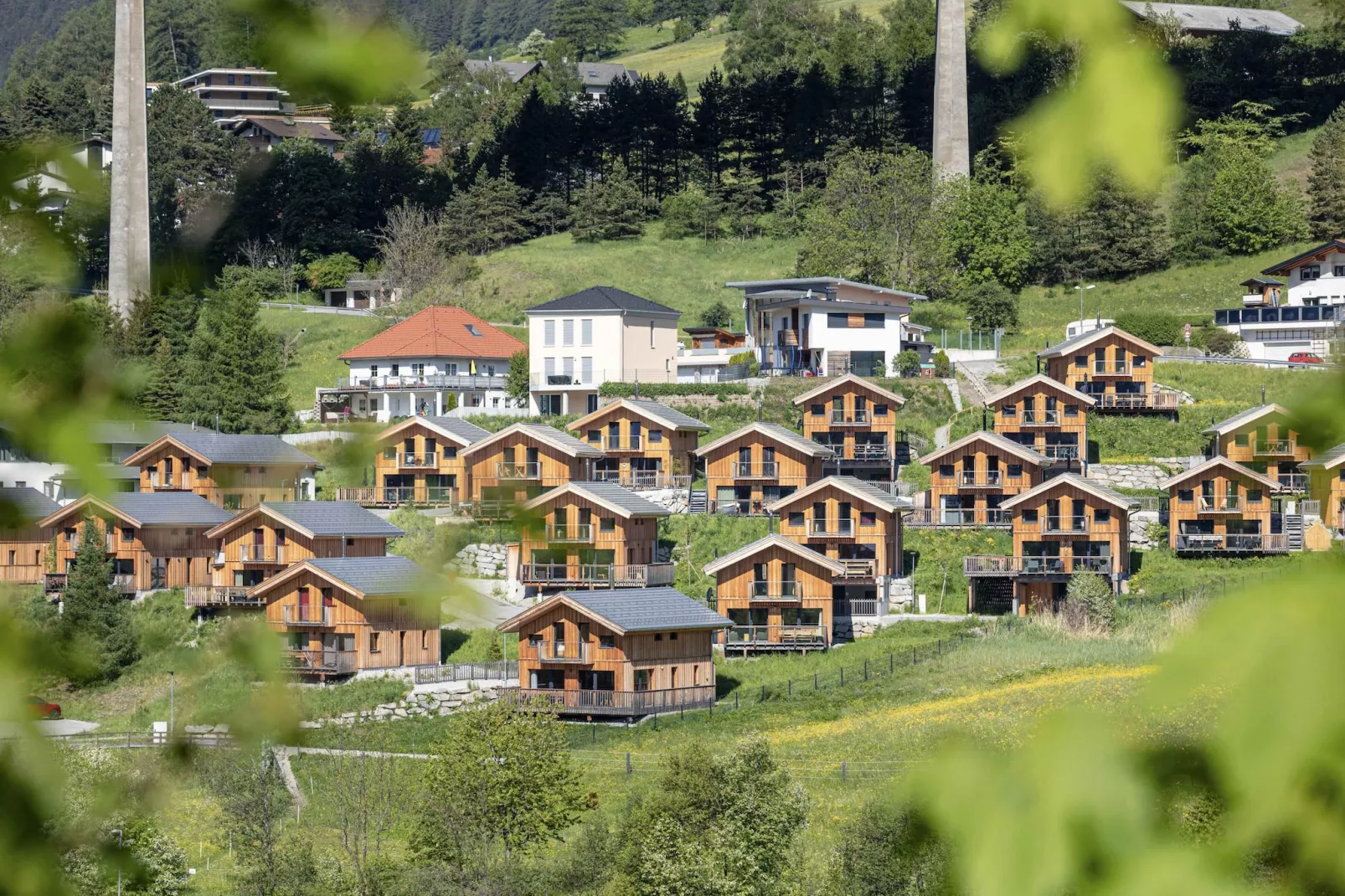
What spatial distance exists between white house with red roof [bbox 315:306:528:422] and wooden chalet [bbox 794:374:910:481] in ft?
38.6

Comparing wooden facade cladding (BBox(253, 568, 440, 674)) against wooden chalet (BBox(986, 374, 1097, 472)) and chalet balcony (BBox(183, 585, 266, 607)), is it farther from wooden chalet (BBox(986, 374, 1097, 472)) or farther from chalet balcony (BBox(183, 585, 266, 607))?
wooden chalet (BBox(986, 374, 1097, 472))

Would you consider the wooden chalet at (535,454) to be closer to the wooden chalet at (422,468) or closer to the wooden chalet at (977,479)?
the wooden chalet at (422,468)

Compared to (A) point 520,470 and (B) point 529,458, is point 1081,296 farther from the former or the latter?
(A) point 520,470

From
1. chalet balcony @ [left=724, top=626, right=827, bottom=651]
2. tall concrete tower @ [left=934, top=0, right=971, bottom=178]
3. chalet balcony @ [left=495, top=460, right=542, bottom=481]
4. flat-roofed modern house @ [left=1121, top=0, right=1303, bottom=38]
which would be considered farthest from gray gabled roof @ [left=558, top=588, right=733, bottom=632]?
flat-roofed modern house @ [left=1121, top=0, right=1303, bottom=38]

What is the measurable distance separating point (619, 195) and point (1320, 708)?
6942cm

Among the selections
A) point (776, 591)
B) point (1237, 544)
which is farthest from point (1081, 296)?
point (776, 591)

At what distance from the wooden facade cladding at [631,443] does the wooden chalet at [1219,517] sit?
1304 centimetres

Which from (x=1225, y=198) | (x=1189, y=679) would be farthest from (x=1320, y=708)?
(x=1225, y=198)

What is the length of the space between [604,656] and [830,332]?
21.1 m

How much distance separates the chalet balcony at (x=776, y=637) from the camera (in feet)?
116

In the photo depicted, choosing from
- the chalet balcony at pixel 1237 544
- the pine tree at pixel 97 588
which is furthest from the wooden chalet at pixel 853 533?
the pine tree at pixel 97 588

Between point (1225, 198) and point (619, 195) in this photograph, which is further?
point (619, 195)

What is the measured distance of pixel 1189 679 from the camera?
1348 mm

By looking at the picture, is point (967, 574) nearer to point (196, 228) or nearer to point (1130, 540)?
point (1130, 540)
